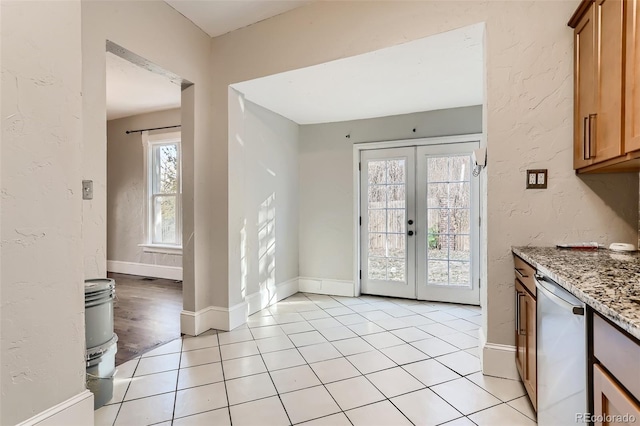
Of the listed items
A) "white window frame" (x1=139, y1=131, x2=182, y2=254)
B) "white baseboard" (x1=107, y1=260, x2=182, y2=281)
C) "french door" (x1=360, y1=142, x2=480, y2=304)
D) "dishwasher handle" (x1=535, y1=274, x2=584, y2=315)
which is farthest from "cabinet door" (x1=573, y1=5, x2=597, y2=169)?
"white baseboard" (x1=107, y1=260, x2=182, y2=281)

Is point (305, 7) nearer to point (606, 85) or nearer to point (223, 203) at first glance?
point (223, 203)

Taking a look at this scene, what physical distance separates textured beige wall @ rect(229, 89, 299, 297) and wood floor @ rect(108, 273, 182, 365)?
82cm

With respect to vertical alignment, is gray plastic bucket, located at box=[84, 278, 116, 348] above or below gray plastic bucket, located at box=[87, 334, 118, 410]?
above

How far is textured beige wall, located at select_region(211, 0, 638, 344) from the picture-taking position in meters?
1.96

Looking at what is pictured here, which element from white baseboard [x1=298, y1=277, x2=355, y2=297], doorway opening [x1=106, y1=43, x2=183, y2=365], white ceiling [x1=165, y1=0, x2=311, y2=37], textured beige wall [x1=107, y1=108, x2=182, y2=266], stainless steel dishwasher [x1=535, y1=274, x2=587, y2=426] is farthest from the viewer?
textured beige wall [x1=107, y1=108, x2=182, y2=266]

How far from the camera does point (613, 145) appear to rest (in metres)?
1.55

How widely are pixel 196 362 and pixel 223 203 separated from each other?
1.35 m

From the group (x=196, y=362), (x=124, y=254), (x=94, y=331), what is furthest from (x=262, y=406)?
(x=124, y=254)

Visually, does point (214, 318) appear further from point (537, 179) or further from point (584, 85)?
point (584, 85)

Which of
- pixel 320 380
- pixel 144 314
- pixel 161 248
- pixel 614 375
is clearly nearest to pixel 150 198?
pixel 161 248

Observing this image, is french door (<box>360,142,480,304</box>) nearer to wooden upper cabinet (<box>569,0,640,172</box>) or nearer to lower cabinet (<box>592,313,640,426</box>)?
wooden upper cabinet (<box>569,0,640,172</box>)

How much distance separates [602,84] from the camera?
1638mm

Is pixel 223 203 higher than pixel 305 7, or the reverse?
pixel 305 7

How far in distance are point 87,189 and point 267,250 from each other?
2.08 m
